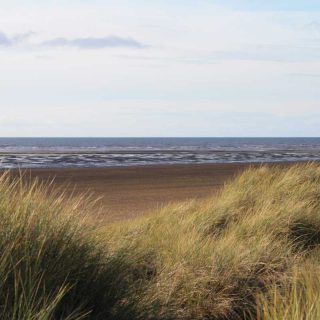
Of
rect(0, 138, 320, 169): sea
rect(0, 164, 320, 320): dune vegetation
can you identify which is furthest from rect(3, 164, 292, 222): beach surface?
rect(0, 164, 320, 320): dune vegetation

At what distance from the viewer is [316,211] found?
10.3 meters

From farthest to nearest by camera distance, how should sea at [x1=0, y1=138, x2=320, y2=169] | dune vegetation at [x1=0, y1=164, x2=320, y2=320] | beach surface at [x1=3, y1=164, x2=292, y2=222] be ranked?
sea at [x1=0, y1=138, x2=320, y2=169]
beach surface at [x1=3, y1=164, x2=292, y2=222]
dune vegetation at [x1=0, y1=164, x2=320, y2=320]

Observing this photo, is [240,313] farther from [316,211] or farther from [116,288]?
[316,211]

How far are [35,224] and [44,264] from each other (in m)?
0.37

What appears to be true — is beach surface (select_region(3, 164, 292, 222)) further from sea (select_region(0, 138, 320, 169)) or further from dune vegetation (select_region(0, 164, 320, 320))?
dune vegetation (select_region(0, 164, 320, 320))

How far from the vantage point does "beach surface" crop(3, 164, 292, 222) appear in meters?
16.9

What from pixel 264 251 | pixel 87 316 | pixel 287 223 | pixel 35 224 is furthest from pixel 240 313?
pixel 287 223

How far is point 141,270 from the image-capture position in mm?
6273

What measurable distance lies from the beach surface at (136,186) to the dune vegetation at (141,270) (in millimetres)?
6395

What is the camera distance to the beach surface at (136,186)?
1694 cm

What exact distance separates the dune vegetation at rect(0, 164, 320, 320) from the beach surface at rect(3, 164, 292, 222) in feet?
21.0

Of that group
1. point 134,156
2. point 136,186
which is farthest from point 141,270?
point 134,156

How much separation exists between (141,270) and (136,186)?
17.6 metres

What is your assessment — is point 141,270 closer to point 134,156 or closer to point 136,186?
point 136,186
